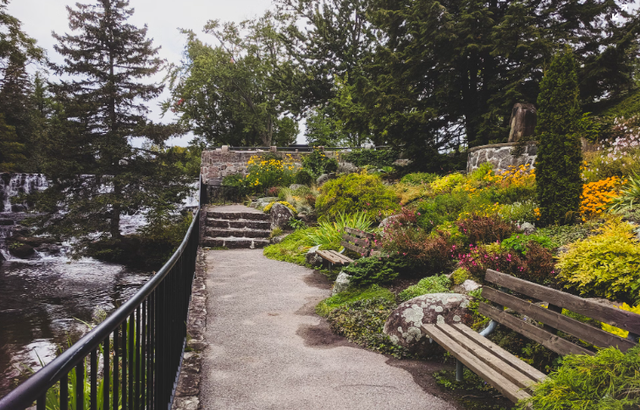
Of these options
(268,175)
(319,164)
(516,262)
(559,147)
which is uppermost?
(319,164)

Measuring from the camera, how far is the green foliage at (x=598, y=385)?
1.81 meters

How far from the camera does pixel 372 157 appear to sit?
18.3 metres

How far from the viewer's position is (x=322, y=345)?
4227 mm

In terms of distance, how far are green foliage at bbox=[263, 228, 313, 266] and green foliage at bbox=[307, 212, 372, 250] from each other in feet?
0.89

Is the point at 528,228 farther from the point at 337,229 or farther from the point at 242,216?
the point at 242,216

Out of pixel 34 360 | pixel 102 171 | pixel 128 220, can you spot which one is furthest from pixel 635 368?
pixel 128 220

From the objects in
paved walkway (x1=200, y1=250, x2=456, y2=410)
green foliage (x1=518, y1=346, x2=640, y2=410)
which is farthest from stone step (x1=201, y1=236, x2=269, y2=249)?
green foliage (x1=518, y1=346, x2=640, y2=410)

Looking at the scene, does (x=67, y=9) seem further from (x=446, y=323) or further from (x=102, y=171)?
(x=446, y=323)

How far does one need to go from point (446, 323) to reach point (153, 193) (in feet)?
45.7

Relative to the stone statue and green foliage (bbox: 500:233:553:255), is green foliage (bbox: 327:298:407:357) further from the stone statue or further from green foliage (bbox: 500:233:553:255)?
the stone statue

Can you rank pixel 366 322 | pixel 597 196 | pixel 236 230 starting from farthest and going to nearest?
1. pixel 236 230
2. pixel 597 196
3. pixel 366 322

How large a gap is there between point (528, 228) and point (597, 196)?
3.77ft

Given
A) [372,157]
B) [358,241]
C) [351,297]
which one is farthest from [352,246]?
[372,157]

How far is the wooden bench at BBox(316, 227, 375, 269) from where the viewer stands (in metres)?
6.61
